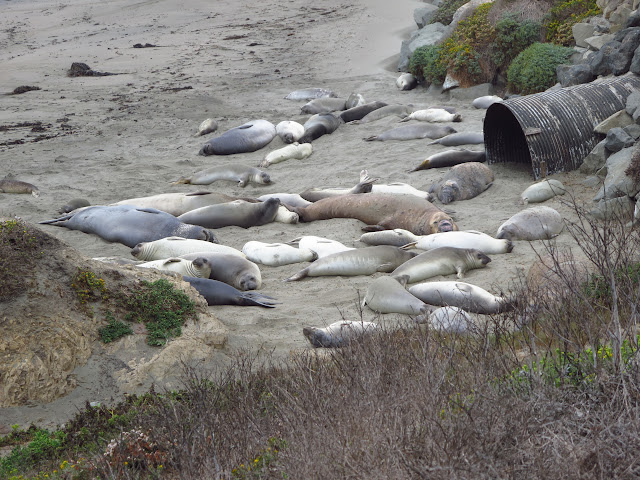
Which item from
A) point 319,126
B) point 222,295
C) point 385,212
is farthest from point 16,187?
point 319,126

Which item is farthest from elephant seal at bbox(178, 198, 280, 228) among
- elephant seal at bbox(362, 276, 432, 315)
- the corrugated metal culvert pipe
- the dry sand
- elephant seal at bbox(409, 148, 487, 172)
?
the corrugated metal culvert pipe

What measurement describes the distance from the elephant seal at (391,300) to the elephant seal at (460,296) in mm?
136

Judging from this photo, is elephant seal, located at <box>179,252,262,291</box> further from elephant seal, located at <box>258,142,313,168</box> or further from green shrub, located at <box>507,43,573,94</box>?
green shrub, located at <box>507,43,573,94</box>

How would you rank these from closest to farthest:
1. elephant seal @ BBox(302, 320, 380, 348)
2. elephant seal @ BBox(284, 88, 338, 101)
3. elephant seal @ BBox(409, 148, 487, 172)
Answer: elephant seal @ BBox(302, 320, 380, 348), elephant seal @ BBox(409, 148, 487, 172), elephant seal @ BBox(284, 88, 338, 101)

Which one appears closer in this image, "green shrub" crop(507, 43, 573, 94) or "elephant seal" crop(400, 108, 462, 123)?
"green shrub" crop(507, 43, 573, 94)

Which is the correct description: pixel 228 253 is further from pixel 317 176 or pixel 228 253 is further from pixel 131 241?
pixel 317 176

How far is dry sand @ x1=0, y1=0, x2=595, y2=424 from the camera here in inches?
251

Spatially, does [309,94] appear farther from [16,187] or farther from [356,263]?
[356,263]

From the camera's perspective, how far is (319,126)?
1266 centimetres

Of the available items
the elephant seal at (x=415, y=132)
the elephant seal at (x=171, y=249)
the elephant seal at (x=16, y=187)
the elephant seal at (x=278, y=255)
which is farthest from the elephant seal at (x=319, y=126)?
the elephant seal at (x=171, y=249)

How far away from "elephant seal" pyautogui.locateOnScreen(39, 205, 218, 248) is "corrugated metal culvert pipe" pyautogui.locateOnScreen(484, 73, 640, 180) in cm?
427

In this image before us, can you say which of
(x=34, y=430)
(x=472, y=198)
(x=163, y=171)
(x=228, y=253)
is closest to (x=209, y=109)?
(x=163, y=171)

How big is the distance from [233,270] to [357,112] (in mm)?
7889

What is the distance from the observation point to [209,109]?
14828mm
